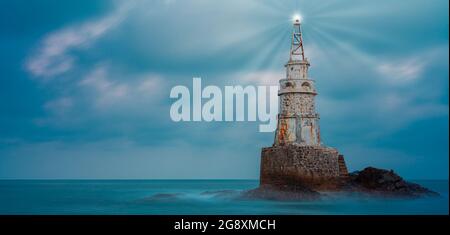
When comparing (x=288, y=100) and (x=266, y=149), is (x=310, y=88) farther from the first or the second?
(x=266, y=149)

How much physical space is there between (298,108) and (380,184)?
5.31 metres

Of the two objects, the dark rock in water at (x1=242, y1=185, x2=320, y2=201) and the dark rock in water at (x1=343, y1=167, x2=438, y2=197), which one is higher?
the dark rock in water at (x1=343, y1=167, x2=438, y2=197)

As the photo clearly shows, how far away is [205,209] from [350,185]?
7.17m

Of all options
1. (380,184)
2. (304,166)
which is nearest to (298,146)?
(304,166)

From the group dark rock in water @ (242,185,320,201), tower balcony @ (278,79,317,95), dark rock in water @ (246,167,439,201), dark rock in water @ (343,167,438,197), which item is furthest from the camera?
tower balcony @ (278,79,317,95)

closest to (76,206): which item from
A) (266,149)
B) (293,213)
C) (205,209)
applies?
(205,209)

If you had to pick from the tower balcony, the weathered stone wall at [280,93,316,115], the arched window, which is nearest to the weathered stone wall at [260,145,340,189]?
the weathered stone wall at [280,93,316,115]

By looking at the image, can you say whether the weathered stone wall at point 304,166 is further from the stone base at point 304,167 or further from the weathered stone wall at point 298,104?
the weathered stone wall at point 298,104

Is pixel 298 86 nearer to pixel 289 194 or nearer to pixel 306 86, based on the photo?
pixel 306 86

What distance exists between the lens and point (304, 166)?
32875mm

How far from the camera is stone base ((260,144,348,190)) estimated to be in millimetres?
32906

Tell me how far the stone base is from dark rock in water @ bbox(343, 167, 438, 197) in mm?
814

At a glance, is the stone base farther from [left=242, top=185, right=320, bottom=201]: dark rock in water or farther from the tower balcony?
the tower balcony

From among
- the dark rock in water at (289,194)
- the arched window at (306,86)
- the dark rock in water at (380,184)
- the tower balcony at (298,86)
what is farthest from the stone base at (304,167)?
the arched window at (306,86)
